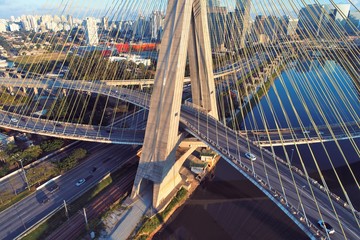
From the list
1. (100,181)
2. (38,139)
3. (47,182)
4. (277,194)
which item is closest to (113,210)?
(100,181)

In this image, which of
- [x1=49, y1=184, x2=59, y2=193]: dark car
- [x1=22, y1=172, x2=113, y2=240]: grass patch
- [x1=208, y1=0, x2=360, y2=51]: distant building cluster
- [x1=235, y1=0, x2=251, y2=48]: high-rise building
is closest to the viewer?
[x1=208, y1=0, x2=360, y2=51]: distant building cluster

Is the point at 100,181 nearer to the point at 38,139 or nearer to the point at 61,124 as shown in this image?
the point at 61,124

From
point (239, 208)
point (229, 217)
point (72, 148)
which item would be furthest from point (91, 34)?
point (229, 217)

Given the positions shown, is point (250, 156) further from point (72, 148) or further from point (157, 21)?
point (157, 21)

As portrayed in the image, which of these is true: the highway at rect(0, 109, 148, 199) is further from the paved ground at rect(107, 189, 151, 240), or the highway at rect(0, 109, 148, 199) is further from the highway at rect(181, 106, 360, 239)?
the highway at rect(181, 106, 360, 239)

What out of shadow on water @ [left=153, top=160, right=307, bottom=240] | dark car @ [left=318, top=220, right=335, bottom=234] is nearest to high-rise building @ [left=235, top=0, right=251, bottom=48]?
shadow on water @ [left=153, top=160, right=307, bottom=240]

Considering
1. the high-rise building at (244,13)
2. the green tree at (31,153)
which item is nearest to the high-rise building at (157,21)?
the high-rise building at (244,13)
